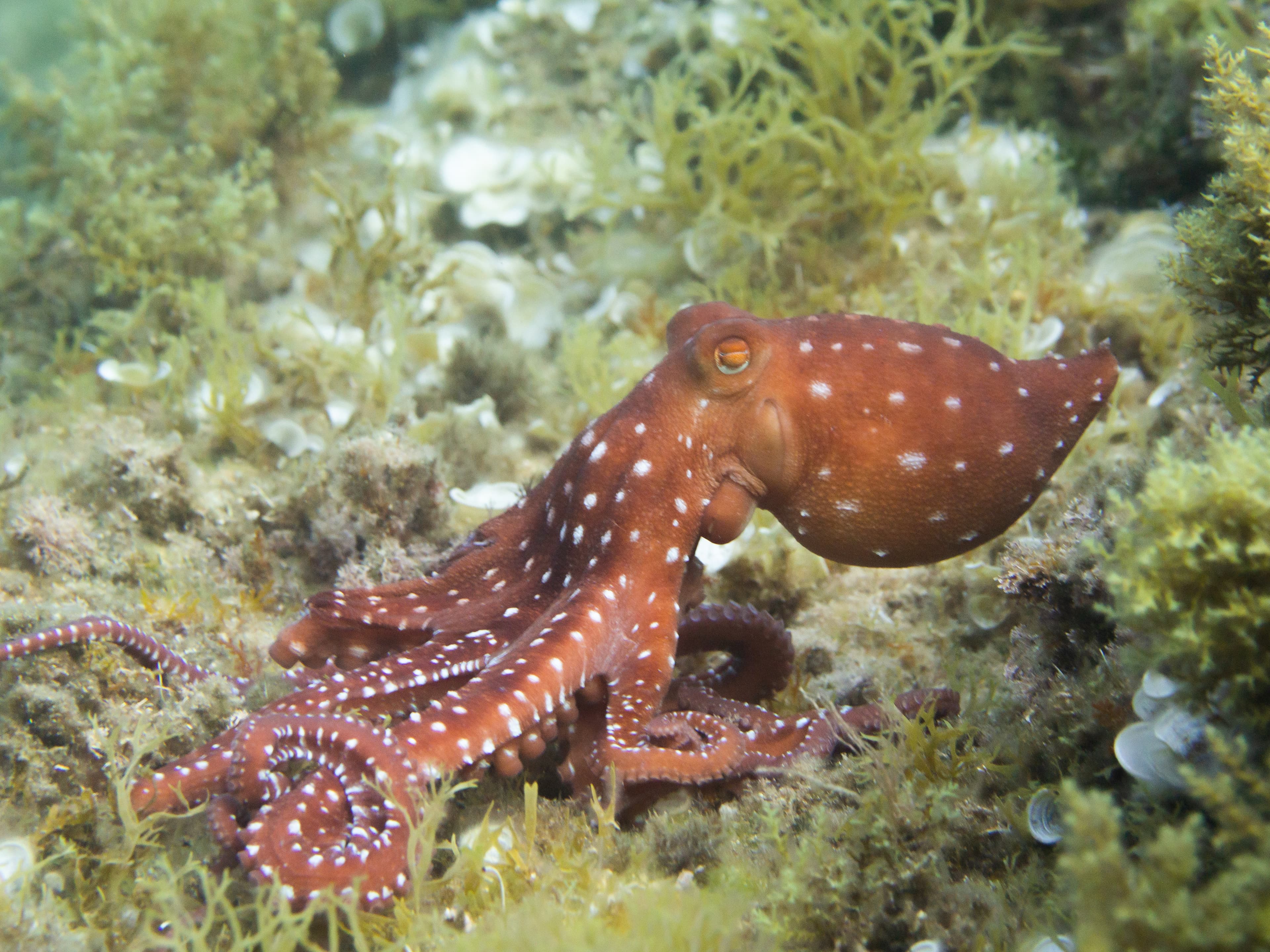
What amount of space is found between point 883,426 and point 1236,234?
165 cm

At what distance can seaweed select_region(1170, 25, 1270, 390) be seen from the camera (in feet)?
9.78

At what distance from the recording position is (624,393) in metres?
6.08

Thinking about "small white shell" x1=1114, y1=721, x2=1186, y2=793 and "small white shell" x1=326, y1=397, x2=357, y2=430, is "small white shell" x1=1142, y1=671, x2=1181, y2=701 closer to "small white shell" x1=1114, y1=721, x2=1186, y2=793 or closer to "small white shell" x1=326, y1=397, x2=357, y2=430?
"small white shell" x1=1114, y1=721, x2=1186, y2=793

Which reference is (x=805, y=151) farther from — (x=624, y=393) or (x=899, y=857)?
(x=899, y=857)

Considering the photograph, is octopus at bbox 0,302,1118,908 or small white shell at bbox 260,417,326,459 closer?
octopus at bbox 0,302,1118,908

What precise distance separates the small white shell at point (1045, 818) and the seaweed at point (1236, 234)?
1966mm

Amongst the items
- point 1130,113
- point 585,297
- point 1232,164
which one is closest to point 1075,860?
point 1232,164

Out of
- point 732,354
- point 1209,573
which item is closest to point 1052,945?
point 1209,573

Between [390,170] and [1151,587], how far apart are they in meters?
7.35

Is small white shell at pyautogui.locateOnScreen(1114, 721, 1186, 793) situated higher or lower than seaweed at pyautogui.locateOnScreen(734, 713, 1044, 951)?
higher

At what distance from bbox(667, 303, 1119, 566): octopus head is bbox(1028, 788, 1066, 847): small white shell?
98 centimetres

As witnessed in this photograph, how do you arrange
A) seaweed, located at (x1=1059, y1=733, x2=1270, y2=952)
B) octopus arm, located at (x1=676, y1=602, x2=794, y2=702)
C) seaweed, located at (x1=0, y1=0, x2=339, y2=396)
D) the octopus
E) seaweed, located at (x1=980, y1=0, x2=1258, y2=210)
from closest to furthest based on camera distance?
seaweed, located at (x1=1059, y1=733, x2=1270, y2=952) → the octopus → octopus arm, located at (x1=676, y1=602, x2=794, y2=702) → seaweed, located at (x1=980, y1=0, x2=1258, y2=210) → seaweed, located at (x1=0, y1=0, x2=339, y2=396)

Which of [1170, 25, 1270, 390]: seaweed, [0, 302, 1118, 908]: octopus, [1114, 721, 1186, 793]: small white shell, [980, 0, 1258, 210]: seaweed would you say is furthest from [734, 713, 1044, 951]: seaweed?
[980, 0, 1258, 210]: seaweed

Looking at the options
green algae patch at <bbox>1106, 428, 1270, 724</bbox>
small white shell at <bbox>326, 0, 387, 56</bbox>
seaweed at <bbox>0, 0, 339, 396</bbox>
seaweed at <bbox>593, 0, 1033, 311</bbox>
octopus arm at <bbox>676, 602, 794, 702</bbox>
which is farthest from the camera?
small white shell at <bbox>326, 0, 387, 56</bbox>
